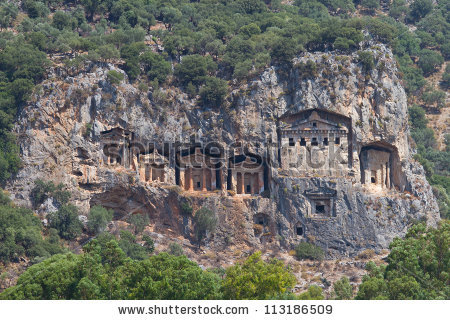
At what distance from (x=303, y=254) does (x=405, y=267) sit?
2344cm

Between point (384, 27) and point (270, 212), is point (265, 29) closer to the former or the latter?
point (384, 27)

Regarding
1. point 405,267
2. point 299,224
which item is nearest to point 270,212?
point 299,224

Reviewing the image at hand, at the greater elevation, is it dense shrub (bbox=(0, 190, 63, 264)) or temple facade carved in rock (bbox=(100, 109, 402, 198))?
temple facade carved in rock (bbox=(100, 109, 402, 198))

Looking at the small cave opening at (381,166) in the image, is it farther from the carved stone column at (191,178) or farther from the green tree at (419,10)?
the green tree at (419,10)

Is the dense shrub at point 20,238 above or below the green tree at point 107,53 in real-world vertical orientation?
below

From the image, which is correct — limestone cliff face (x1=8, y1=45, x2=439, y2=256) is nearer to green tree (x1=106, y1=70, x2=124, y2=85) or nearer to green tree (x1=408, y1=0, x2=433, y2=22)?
green tree (x1=106, y1=70, x2=124, y2=85)

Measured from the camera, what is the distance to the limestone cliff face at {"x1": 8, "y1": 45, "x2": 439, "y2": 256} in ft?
313

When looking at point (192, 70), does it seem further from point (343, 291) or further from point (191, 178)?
point (343, 291)

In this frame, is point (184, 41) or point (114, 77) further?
point (184, 41)

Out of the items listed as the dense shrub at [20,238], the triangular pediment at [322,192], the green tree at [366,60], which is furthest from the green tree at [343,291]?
the green tree at [366,60]

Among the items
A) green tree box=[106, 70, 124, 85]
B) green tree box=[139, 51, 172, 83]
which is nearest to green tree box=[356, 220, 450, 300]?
green tree box=[106, 70, 124, 85]

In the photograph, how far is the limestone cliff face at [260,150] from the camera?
3752 inches

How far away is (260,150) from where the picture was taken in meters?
98.7

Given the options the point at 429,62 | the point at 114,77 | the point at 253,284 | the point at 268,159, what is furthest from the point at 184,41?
the point at 253,284
